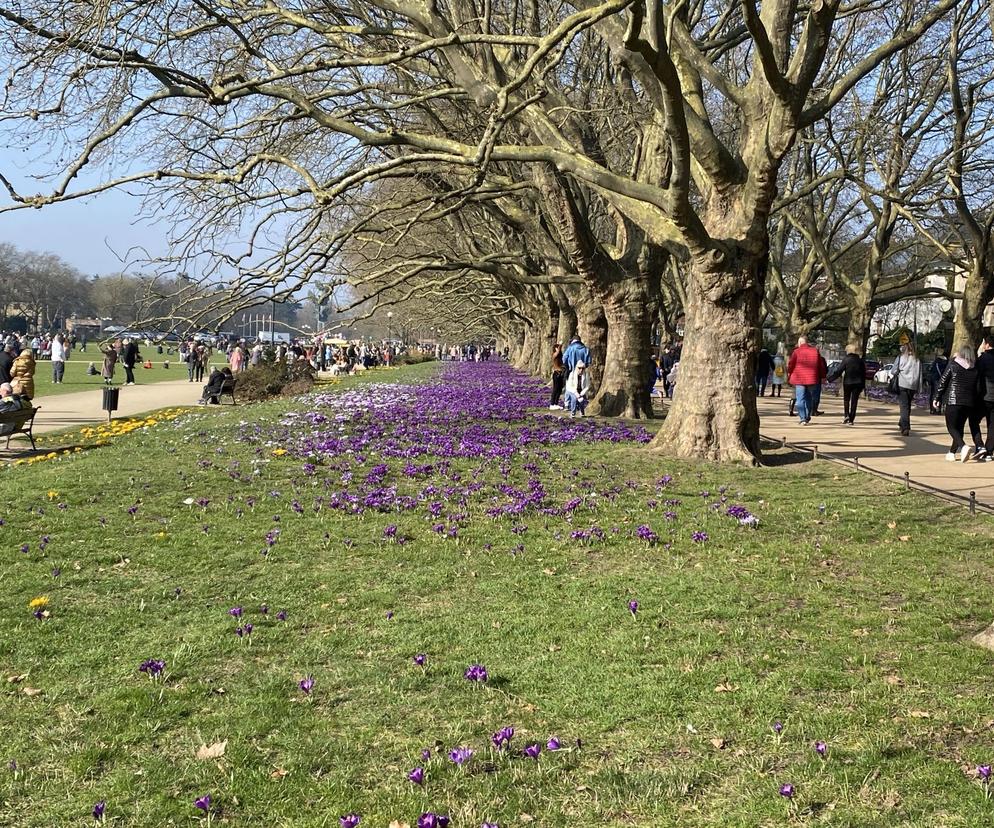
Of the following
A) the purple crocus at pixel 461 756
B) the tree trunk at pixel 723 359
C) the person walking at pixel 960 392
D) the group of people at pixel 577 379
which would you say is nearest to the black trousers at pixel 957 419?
the person walking at pixel 960 392

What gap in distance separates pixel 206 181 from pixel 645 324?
9.00 metres

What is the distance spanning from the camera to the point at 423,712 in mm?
3963

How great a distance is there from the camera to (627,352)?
55.9 feet

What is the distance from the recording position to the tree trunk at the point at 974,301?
22.1 meters

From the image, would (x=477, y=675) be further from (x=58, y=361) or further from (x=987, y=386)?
(x=58, y=361)

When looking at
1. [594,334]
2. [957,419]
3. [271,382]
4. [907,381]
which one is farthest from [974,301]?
[271,382]

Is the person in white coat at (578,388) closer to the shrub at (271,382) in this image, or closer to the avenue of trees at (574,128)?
the avenue of trees at (574,128)

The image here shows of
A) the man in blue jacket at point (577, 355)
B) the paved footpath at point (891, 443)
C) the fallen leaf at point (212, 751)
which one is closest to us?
the fallen leaf at point (212, 751)

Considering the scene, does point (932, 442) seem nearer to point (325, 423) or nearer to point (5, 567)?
point (325, 423)

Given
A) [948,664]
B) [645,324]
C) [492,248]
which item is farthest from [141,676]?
[492,248]

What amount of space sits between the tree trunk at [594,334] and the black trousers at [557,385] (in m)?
1.76

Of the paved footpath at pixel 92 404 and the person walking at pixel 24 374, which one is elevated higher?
the person walking at pixel 24 374

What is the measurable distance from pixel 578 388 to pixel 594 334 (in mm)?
1737

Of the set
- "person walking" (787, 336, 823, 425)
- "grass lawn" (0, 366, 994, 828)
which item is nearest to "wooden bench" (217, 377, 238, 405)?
"person walking" (787, 336, 823, 425)
